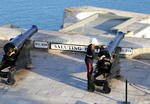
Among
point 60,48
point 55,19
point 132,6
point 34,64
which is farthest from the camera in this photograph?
point 132,6

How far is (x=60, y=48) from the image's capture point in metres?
11.1

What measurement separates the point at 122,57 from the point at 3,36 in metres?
3.65

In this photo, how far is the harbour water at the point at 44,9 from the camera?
33.5m

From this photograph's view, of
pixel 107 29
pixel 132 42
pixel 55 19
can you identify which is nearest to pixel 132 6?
pixel 55 19

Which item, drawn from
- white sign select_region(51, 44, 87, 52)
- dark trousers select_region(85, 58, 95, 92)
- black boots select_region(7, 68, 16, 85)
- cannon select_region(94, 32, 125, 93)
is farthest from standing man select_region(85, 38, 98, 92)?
white sign select_region(51, 44, 87, 52)

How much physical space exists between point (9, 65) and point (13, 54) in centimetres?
30

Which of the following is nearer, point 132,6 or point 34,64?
point 34,64

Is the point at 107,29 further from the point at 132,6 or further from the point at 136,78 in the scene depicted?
the point at 132,6

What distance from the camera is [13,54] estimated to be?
9.18m

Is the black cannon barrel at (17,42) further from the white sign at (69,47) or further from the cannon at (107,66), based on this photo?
the cannon at (107,66)

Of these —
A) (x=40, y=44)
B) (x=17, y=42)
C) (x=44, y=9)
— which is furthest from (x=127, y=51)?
(x=44, y=9)

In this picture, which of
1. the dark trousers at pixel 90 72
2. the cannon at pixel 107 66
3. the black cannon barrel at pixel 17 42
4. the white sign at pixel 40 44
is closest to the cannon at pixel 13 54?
the black cannon barrel at pixel 17 42

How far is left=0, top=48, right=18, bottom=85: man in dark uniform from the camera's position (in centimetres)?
893

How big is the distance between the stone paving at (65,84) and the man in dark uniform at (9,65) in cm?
19
